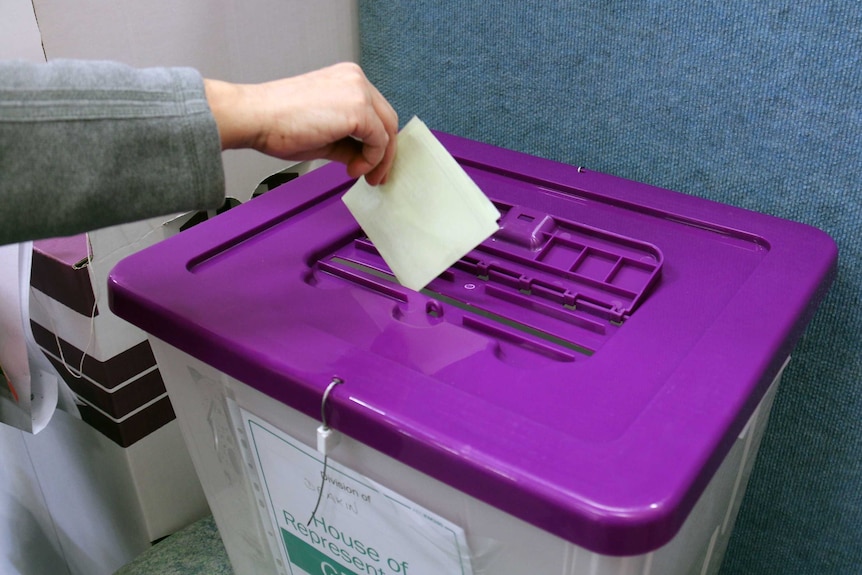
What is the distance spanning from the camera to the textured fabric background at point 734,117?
597 millimetres

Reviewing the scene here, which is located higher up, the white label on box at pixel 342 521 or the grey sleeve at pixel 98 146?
the grey sleeve at pixel 98 146

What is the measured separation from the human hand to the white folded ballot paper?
27 mm

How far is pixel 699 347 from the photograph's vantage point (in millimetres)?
447

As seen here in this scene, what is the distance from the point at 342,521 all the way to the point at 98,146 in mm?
282

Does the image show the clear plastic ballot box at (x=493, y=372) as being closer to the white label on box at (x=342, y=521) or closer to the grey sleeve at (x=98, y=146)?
the white label on box at (x=342, y=521)

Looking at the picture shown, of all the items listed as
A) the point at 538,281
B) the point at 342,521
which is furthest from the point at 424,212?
the point at 342,521

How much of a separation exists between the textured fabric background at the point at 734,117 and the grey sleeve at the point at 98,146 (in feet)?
1.31

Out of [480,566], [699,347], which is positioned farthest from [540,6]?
[480,566]

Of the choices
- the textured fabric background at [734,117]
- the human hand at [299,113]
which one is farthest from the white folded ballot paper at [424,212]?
the textured fabric background at [734,117]

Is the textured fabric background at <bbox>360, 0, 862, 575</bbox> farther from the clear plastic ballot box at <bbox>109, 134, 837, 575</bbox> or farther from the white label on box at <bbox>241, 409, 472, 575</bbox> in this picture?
the white label on box at <bbox>241, 409, 472, 575</bbox>

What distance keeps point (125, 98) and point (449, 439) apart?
0.24 m

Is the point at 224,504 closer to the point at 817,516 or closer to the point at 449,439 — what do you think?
the point at 449,439

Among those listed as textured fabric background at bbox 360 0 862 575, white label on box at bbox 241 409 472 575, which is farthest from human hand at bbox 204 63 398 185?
textured fabric background at bbox 360 0 862 575

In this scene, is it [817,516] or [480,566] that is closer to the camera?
[480,566]
